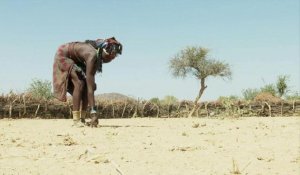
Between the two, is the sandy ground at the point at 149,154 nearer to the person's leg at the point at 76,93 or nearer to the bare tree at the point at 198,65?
the person's leg at the point at 76,93

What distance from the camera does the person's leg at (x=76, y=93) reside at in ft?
23.0

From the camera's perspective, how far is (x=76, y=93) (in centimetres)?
711

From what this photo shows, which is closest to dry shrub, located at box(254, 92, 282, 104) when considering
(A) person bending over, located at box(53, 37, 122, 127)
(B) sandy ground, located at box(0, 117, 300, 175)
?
(A) person bending over, located at box(53, 37, 122, 127)

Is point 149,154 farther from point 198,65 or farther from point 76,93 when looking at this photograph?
point 198,65

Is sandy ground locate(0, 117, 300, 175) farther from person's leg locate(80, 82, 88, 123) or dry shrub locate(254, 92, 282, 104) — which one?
dry shrub locate(254, 92, 282, 104)

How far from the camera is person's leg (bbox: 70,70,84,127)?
23.0ft

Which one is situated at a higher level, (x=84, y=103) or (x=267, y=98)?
(x=267, y=98)

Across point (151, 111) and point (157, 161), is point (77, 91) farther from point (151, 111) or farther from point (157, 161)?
point (151, 111)

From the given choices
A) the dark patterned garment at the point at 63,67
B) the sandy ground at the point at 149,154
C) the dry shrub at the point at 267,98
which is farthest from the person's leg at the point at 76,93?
the dry shrub at the point at 267,98

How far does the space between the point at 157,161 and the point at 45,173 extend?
3.14ft

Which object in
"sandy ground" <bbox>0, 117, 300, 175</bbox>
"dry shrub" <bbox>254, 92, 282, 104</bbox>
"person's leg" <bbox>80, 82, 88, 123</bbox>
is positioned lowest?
"sandy ground" <bbox>0, 117, 300, 175</bbox>

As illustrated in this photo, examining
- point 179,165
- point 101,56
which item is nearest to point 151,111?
point 101,56

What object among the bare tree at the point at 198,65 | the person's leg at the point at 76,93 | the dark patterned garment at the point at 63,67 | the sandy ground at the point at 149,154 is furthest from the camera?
the bare tree at the point at 198,65

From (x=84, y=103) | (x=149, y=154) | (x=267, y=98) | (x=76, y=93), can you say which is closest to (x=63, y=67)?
(x=76, y=93)
